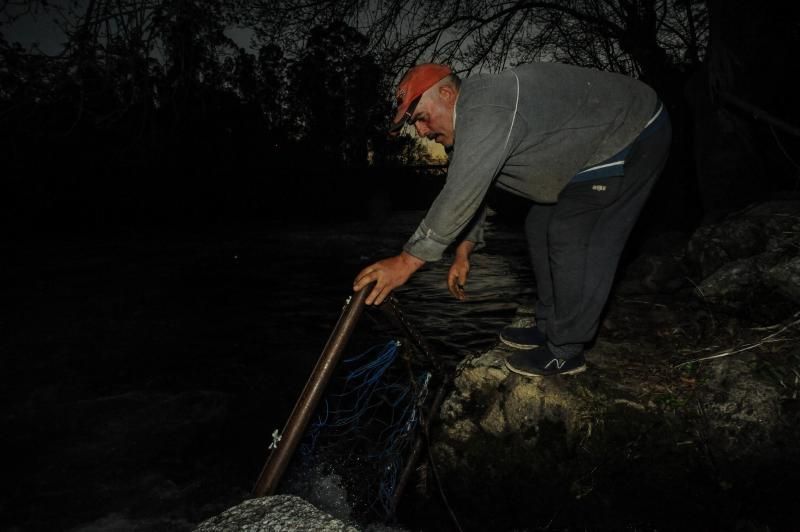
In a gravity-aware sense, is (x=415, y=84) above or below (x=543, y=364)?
above

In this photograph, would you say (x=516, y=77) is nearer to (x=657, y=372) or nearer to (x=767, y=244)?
(x=657, y=372)

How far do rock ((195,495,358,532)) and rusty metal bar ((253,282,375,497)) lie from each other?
0.37 feet

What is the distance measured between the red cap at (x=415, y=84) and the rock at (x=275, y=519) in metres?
1.67

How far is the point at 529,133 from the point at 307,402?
62.4 inches

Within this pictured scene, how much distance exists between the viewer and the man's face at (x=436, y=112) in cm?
219

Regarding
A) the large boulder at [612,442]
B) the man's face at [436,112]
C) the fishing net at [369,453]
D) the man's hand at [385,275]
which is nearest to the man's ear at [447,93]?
the man's face at [436,112]

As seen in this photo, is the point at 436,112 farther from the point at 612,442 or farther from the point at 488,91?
the point at 612,442

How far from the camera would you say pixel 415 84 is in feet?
7.13

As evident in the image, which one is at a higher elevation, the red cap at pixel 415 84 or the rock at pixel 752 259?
the red cap at pixel 415 84

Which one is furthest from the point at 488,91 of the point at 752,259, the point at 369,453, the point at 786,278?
the point at 369,453

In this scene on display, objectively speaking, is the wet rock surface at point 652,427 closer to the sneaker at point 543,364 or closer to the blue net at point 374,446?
the sneaker at point 543,364

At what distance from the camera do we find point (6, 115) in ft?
12.0

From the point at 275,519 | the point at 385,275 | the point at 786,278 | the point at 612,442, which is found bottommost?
the point at 612,442

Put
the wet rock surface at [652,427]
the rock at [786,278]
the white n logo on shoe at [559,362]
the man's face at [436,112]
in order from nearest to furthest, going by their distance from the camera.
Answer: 1. the man's face at [436,112]
2. the wet rock surface at [652,427]
3. the white n logo on shoe at [559,362]
4. the rock at [786,278]
